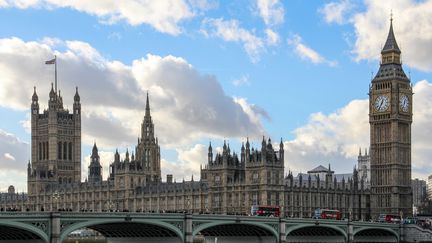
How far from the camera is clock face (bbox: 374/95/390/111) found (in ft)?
596

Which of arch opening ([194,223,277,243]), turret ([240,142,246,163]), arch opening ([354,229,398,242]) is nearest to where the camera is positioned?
arch opening ([194,223,277,243])

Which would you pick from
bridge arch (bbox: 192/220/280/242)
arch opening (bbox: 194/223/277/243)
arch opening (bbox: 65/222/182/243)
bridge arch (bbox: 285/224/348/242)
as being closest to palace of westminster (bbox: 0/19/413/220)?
bridge arch (bbox: 285/224/348/242)

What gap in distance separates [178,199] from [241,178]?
71.6 feet

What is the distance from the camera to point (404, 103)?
598 ft

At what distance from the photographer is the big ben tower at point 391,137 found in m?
180

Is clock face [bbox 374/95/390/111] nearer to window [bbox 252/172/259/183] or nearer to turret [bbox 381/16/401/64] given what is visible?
turret [bbox 381/16/401/64]

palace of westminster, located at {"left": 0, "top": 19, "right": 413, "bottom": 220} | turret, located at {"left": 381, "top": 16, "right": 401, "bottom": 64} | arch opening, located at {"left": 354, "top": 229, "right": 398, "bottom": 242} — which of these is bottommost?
arch opening, located at {"left": 354, "top": 229, "right": 398, "bottom": 242}

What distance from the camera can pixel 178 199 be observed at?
190 metres

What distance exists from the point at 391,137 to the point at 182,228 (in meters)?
87.0

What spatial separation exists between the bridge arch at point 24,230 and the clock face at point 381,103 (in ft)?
343

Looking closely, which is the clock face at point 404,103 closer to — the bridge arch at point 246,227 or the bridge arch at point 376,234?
the bridge arch at point 376,234

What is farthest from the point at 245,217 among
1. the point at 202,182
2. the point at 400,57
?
the point at 400,57

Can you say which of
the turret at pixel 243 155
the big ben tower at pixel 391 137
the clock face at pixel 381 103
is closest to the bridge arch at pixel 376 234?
the big ben tower at pixel 391 137

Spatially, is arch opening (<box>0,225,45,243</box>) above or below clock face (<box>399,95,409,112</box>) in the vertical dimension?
below
